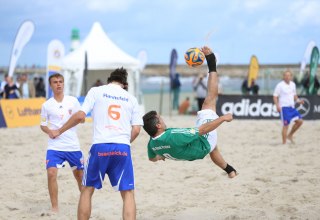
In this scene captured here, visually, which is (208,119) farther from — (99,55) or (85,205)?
(99,55)

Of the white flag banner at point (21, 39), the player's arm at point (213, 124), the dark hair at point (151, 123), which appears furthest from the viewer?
the white flag banner at point (21, 39)

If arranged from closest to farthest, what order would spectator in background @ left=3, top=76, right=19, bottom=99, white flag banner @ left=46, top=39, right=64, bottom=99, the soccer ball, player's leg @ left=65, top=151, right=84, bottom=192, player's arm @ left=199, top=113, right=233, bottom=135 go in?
1. player's arm @ left=199, top=113, right=233, bottom=135
2. the soccer ball
3. player's leg @ left=65, top=151, right=84, bottom=192
4. spectator in background @ left=3, top=76, right=19, bottom=99
5. white flag banner @ left=46, top=39, right=64, bottom=99

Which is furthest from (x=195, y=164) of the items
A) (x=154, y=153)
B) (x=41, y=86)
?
(x=41, y=86)

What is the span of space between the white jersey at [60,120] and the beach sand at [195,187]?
0.80 metres

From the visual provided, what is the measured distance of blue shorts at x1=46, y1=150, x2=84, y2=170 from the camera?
6.12m

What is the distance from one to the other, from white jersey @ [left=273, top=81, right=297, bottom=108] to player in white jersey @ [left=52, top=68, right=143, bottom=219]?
7.36 metres

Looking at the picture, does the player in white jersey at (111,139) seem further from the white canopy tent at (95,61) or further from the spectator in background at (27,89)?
the white canopy tent at (95,61)

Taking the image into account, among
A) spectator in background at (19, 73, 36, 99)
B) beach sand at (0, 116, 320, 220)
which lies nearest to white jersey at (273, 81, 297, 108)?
beach sand at (0, 116, 320, 220)

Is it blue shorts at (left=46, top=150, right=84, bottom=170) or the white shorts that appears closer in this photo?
the white shorts

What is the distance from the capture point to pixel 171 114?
20844mm

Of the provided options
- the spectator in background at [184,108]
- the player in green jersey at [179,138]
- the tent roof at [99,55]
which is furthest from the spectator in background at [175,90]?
the player in green jersey at [179,138]

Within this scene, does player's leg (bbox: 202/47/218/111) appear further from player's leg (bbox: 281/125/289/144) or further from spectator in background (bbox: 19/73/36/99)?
spectator in background (bbox: 19/73/36/99)

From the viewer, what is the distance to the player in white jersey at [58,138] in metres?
6.13

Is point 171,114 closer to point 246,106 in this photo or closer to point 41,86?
point 246,106
